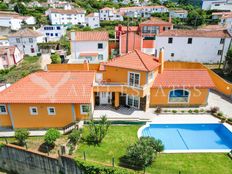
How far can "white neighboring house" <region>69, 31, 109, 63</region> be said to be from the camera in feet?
140

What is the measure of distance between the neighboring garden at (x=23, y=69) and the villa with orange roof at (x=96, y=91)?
858 inches

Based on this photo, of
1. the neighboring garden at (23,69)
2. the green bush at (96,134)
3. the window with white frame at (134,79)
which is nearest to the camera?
the green bush at (96,134)

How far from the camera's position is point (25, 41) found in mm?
63344

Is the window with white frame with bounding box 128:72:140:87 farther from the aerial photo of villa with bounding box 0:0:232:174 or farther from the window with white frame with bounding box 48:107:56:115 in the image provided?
the window with white frame with bounding box 48:107:56:115

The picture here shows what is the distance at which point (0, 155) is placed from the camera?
1988cm

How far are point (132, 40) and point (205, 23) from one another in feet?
193

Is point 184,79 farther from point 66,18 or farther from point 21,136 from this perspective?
point 66,18

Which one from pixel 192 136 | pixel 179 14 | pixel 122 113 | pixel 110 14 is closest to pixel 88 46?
pixel 122 113

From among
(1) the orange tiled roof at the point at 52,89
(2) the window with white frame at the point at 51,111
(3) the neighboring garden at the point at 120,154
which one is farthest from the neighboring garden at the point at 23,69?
(3) the neighboring garden at the point at 120,154

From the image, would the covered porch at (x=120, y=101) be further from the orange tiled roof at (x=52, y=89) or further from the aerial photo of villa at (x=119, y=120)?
the orange tiled roof at (x=52, y=89)

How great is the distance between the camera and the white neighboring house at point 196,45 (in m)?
40.3

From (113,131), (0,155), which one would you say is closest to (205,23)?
(113,131)

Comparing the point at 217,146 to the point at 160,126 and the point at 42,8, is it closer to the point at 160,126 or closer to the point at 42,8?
the point at 160,126

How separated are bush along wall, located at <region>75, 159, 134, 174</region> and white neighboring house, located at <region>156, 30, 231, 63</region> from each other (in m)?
31.8
